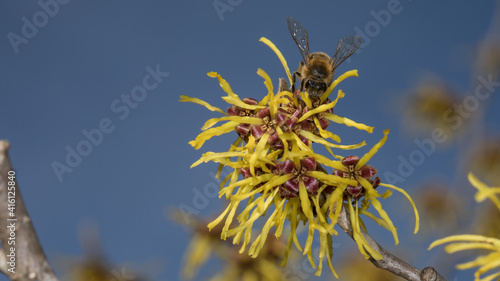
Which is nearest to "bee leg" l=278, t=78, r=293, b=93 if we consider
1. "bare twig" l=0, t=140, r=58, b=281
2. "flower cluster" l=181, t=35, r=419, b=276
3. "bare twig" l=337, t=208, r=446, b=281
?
"flower cluster" l=181, t=35, r=419, b=276

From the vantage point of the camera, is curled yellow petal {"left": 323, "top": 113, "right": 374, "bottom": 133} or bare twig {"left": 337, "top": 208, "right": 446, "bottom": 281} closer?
bare twig {"left": 337, "top": 208, "right": 446, "bottom": 281}

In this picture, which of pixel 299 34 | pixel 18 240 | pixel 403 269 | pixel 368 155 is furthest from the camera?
pixel 299 34

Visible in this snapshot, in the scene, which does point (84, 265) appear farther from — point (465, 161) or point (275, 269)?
point (465, 161)

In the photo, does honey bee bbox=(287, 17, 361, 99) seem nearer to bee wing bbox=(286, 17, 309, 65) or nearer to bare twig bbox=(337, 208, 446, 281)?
bee wing bbox=(286, 17, 309, 65)

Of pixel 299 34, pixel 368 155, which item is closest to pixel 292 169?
pixel 368 155

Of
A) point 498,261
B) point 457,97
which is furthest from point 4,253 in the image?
point 457,97

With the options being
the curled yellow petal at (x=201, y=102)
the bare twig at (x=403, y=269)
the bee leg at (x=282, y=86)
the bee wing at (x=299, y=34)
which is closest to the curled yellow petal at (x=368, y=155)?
the bare twig at (x=403, y=269)

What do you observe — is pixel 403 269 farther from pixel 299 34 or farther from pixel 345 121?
pixel 299 34
